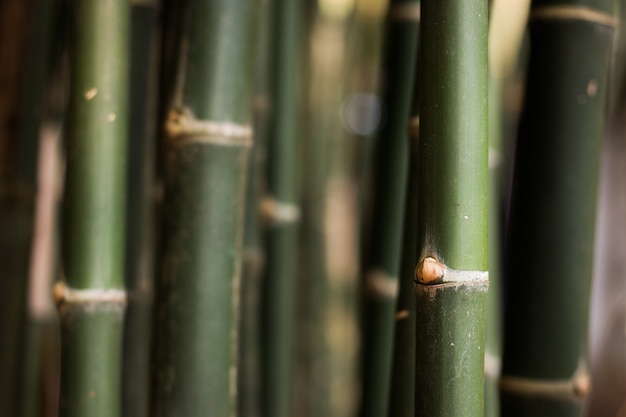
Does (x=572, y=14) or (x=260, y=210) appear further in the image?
(x=260, y=210)

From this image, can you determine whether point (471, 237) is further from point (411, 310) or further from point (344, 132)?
point (344, 132)

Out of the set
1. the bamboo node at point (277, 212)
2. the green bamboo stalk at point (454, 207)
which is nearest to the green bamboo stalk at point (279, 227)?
the bamboo node at point (277, 212)

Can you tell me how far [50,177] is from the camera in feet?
2.29

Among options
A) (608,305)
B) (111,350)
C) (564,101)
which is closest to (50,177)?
(111,350)

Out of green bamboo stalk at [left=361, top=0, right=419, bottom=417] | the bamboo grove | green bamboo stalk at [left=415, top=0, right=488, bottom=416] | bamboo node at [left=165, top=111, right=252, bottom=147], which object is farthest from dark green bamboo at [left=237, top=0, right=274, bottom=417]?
green bamboo stalk at [left=415, top=0, right=488, bottom=416]

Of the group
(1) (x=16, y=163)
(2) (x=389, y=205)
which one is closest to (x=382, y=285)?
(2) (x=389, y=205)

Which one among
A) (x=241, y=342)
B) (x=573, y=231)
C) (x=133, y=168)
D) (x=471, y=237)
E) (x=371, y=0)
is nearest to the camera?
(x=471, y=237)

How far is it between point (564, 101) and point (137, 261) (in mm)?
347

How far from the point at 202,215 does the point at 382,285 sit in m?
0.22

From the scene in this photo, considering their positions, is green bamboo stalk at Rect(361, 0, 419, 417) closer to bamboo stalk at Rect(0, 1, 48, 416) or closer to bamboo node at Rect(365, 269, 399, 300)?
bamboo node at Rect(365, 269, 399, 300)

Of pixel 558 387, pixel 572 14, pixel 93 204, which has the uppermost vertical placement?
pixel 572 14

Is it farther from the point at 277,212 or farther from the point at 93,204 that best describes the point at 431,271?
the point at 277,212

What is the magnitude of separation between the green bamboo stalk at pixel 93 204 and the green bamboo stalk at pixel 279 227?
26 cm

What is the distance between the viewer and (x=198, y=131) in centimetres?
41
